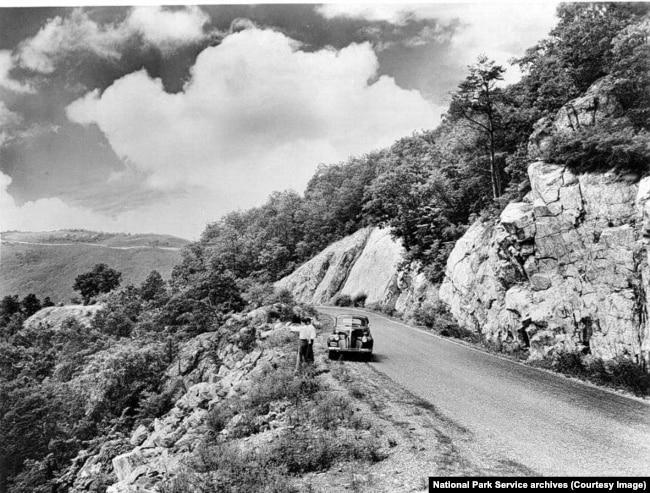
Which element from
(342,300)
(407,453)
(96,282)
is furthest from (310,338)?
(96,282)

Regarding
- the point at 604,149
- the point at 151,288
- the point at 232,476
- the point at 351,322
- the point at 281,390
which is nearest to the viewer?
the point at 232,476

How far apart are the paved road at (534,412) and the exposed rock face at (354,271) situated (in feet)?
67.4

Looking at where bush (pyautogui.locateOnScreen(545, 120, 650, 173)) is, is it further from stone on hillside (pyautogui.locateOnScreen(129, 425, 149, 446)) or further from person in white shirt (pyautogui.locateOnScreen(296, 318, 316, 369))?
stone on hillside (pyautogui.locateOnScreen(129, 425, 149, 446))

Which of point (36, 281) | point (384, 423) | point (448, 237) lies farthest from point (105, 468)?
point (36, 281)

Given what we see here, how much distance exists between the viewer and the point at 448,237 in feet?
89.1

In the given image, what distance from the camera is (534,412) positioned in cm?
819

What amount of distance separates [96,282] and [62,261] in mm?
52422

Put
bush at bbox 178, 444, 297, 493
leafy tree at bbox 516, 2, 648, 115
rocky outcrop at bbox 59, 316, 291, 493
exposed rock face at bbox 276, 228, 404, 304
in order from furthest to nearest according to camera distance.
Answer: exposed rock face at bbox 276, 228, 404, 304 < leafy tree at bbox 516, 2, 648, 115 < rocky outcrop at bbox 59, 316, 291, 493 < bush at bbox 178, 444, 297, 493

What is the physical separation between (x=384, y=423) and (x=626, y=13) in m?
23.6

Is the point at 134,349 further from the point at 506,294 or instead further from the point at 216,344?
the point at 506,294

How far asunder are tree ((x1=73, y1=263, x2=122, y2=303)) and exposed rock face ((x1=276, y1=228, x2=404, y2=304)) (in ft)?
152

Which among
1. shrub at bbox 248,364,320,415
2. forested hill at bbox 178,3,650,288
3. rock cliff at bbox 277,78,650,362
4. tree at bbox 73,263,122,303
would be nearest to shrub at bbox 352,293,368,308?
forested hill at bbox 178,3,650,288

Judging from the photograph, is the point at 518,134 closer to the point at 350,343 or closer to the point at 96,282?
the point at 350,343

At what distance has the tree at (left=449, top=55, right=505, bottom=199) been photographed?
2242cm
